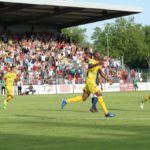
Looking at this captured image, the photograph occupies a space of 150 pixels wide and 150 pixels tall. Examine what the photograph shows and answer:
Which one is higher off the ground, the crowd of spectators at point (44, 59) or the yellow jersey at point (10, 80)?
the crowd of spectators at point (44, 59)

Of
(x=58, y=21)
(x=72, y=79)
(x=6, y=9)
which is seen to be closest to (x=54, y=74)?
(x=72, y=79)

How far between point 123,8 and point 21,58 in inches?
503

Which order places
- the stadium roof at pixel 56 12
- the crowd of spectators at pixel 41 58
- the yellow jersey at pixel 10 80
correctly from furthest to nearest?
the stadium roof at pixel 56 12, the crowd of spectators at pixel 41 58, the yellow jersey at pixel 10 80

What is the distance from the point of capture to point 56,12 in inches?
2450

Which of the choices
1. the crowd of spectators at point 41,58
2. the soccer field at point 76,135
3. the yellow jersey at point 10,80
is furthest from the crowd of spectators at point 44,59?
the soccer field at point 76,135

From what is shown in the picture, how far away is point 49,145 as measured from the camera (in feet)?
37.7

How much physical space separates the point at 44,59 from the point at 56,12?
5.96 metres

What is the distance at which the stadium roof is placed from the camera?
190ft

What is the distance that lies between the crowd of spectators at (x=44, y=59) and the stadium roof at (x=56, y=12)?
7.02 ft

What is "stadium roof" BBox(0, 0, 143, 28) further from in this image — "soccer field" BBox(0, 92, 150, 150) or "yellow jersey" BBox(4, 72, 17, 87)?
"soccer field" BBox(0, 92, 150, 150)

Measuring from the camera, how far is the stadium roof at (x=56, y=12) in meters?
57.8

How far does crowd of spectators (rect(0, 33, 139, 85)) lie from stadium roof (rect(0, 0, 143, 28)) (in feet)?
7.02

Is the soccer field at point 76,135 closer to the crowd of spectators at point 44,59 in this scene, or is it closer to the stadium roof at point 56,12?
the crowd of spectators at point 44,59

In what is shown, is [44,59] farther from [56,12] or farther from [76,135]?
[76,135]
